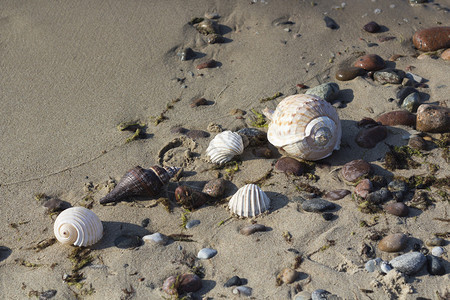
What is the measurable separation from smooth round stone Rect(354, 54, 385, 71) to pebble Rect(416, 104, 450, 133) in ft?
3.52

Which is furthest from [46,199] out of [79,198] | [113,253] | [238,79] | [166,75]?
[238,79]

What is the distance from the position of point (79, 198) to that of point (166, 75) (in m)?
2.14

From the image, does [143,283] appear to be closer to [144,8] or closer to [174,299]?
[174,299]

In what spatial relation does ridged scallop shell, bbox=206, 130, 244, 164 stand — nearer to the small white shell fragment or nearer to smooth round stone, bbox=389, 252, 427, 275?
the small white shell fragment

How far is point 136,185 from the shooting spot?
4.59m

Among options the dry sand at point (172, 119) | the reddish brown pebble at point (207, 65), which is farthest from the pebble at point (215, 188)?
the reddish brown pebble at point (207, 65)

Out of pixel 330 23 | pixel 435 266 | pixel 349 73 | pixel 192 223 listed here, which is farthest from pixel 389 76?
pixel 192 223

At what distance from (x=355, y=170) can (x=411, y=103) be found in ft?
4.40

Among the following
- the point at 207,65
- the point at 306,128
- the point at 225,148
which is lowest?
the point at 225,148

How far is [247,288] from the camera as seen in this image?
Result: 3.71 m

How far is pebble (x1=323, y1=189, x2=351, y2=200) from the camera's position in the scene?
174 inches

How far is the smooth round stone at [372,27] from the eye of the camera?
663 centimetres

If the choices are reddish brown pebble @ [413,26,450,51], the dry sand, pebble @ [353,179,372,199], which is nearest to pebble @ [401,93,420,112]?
the dry sand

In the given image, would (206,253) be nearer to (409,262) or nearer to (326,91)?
(409,262)
